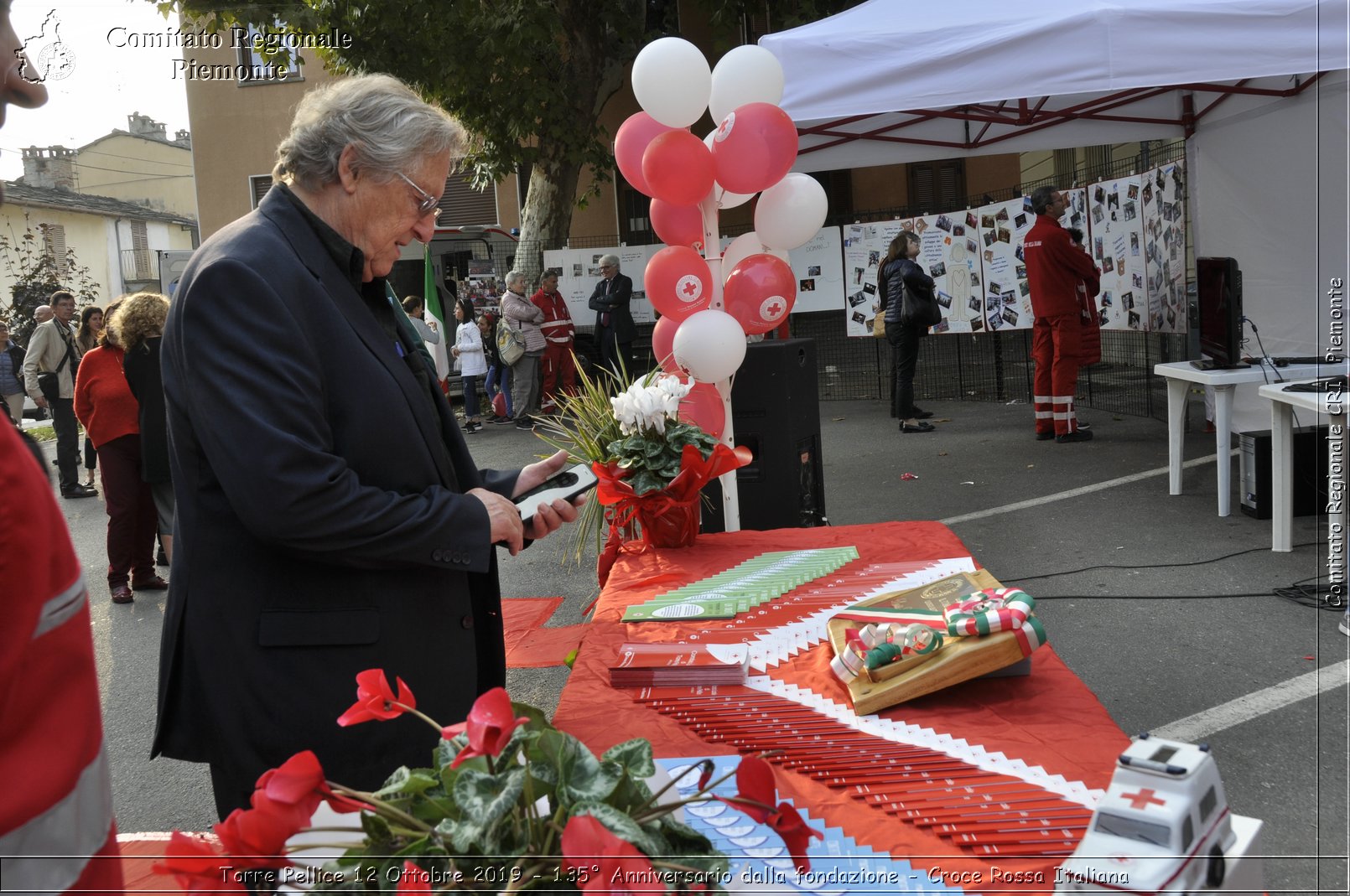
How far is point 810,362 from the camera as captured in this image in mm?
4945

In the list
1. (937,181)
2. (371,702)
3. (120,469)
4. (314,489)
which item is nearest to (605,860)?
(371,702)

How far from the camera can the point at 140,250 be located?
3419 cm

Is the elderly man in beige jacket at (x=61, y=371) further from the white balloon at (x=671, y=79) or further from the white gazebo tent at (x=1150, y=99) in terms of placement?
the white balloon at (x=671, y=79)

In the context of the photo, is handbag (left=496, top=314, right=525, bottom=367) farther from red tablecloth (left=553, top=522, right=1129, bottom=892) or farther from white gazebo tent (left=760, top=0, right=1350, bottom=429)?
red tablecloth (left=553, top=522, right=1129, bottom=892)

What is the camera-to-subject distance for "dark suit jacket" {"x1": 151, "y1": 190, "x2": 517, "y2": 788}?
1.59m

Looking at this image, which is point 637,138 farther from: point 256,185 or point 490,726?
Result: point 256,185

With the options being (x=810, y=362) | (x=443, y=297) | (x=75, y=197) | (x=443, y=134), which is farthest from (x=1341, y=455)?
(x=75, y=197)

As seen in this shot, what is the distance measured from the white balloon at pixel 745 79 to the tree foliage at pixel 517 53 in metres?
9.77

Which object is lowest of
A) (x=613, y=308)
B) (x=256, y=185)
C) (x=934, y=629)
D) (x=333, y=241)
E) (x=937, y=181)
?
(x=934, y=629)

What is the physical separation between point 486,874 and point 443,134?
4.56 feet

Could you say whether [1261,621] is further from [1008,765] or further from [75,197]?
[75,197]

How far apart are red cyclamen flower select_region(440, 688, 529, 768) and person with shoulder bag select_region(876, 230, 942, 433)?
9.17 metres

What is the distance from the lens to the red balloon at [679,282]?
4.46m

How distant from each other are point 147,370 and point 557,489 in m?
4.95
